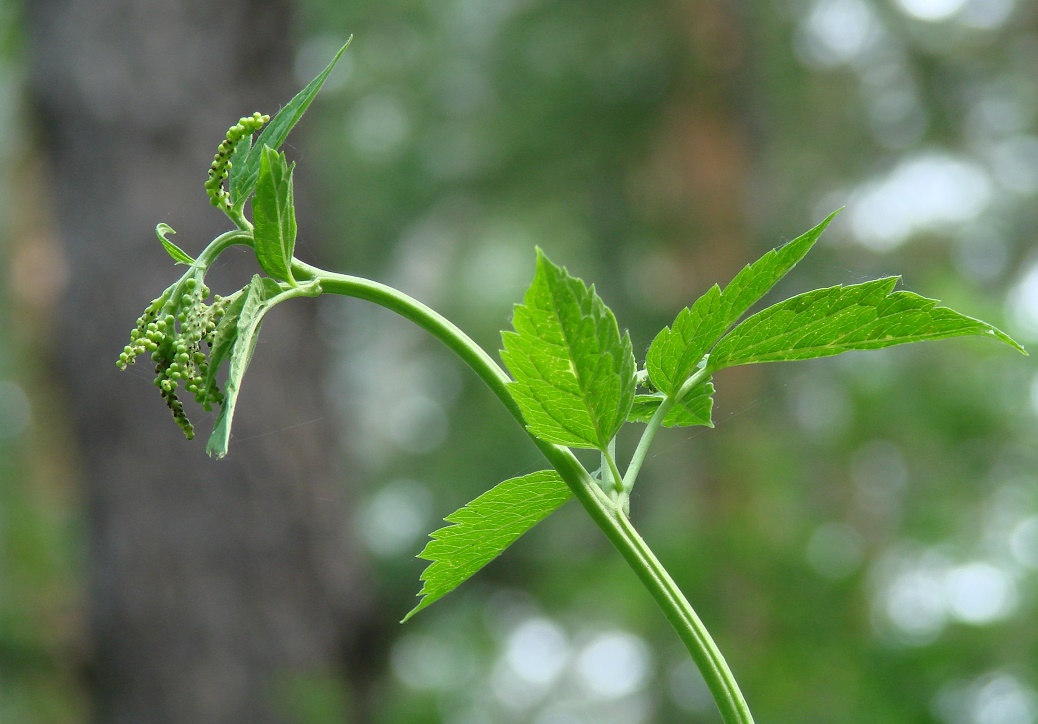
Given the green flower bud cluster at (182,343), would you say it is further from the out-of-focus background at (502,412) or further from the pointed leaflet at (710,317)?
the out-of-focus background at (502,412)

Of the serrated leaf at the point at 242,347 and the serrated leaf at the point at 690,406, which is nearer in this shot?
the serrated leaf at the point at 242,347

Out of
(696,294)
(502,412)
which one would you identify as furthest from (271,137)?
(502,412)

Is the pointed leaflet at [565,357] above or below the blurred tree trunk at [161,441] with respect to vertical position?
below

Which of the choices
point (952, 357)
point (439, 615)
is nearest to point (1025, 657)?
point (952, 357)

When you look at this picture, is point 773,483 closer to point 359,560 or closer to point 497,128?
point 359,560

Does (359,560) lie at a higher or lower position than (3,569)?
lower

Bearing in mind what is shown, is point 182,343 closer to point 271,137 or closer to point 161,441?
point 271,137

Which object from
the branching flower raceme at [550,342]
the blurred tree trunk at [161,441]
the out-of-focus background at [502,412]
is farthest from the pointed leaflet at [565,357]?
the blurred tree trunk at [161,441]
